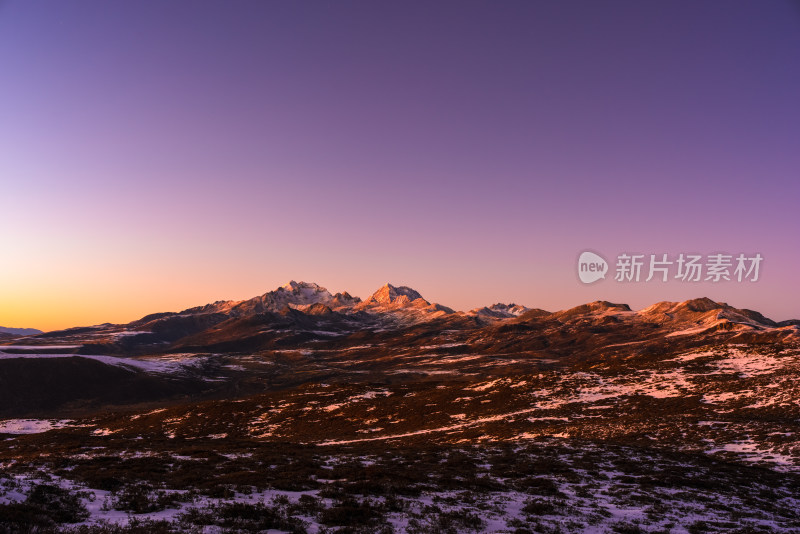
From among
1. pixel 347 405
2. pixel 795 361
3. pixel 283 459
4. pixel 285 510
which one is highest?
pixel 795 361

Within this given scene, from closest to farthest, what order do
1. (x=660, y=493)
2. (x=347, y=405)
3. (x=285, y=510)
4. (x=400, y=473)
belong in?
(x=285, y=510) < (x=660, y=493) < (x=400, y=473) < (x=347, y=405)

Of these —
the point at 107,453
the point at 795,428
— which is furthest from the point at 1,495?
the point at 795,428

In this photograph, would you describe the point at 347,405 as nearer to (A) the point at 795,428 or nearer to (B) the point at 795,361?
(A) the point at 795,428

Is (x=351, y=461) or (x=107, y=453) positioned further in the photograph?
(x=107, y=453)

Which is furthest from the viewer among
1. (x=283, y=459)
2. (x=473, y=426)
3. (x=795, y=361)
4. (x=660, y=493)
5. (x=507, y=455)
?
(x=795, y=361)

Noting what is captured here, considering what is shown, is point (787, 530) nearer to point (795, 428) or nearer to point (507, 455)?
point (507, 455)

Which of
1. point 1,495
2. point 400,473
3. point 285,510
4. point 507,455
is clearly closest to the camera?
point 1,495

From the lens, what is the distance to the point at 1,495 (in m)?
15.2

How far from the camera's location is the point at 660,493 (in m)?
22.3

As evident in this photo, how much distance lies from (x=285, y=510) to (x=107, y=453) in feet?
88.2

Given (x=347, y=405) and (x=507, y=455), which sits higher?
(x=507, y=455)

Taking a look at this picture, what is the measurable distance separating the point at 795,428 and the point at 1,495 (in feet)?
169

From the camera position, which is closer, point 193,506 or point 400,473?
point 193,506

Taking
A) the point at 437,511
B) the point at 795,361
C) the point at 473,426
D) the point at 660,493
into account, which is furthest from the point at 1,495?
the point at 795,361
